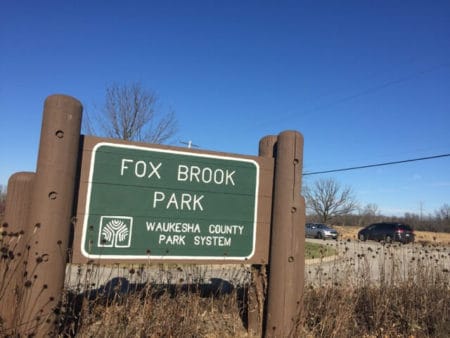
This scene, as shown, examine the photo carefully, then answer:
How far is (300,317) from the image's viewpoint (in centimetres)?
286

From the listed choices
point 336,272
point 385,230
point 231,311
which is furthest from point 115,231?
point 385,230

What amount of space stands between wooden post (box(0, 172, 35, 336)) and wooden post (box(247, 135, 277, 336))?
185 centimetres

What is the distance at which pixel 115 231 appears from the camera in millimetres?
2389

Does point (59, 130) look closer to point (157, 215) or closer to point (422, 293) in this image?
point (157, 215)

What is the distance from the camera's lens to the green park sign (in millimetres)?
2363

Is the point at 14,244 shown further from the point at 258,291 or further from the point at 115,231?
the point at 258,291

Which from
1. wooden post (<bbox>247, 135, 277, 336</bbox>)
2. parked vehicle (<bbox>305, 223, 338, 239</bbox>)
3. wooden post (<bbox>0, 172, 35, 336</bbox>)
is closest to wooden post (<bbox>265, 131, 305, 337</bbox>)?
wooden post (<bbox>247, 135, 277, 336</bbox>)

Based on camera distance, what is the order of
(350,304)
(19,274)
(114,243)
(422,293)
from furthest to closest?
(422,293) < (350,304) < (114,243) < (19,274)

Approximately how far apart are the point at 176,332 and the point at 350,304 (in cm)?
186

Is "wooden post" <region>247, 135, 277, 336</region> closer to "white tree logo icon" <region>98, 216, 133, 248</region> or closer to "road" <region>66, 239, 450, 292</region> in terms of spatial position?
"road" <region>66, 239, 450, 292</region>

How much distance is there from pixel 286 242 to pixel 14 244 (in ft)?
6.58

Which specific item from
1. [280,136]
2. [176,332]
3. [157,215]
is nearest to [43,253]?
[157,215]

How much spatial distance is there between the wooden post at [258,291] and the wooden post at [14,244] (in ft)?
6.08

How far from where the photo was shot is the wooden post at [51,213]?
2.06m
